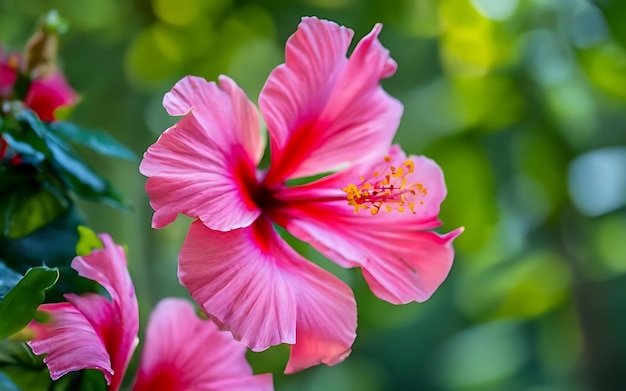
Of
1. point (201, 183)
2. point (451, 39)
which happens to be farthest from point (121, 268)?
point (451, 39)

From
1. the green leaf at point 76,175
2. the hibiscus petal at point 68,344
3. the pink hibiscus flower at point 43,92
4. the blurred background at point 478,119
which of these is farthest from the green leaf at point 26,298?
the blurred background at point 478,119

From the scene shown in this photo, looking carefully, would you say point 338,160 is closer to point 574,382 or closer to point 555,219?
point 555,219

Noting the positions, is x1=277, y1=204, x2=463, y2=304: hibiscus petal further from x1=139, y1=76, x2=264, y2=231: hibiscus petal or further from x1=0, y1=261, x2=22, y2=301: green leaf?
x1=0, y1=261, x2=22, y2=301: green leaf

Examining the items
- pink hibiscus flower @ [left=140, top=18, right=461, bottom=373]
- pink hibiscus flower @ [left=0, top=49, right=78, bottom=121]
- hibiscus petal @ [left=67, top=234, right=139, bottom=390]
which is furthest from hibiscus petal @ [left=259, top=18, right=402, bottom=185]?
pink hibiscus flower @ [left=0, top=49, right=78, bottom=121]

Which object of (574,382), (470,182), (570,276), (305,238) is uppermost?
(305,238)

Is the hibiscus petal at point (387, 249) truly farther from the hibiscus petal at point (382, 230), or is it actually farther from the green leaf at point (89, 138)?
the green leaf at point (89, 138)

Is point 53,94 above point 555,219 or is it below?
above
